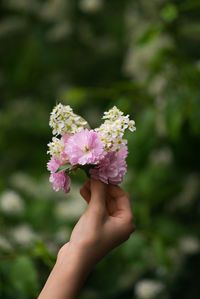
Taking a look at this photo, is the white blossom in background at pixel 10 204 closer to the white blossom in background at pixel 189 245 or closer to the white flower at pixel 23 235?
the white flower at pixel 23 235

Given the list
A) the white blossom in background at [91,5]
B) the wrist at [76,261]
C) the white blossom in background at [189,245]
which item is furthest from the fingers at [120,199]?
the white blossom in background at [91,5]

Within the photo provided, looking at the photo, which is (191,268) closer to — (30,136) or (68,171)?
(30,136)

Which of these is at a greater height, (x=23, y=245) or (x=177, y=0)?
(x=177, y=0)

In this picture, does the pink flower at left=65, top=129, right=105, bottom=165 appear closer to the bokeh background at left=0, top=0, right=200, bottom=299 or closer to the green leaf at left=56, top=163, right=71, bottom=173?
the green leaf at left=56, top=163, right=71, bottom=173

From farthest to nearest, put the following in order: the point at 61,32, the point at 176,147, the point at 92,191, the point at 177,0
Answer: the point at 61,32 < the point at 177,0 < the point at 176,147 < the point at 92,191

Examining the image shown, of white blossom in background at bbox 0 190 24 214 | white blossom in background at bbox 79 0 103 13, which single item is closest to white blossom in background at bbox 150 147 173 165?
white blossom in background at bbox 0 190 24 214

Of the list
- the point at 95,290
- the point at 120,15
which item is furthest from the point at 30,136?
the point at 95,290

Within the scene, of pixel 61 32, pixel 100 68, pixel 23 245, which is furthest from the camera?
pixel 100 68
